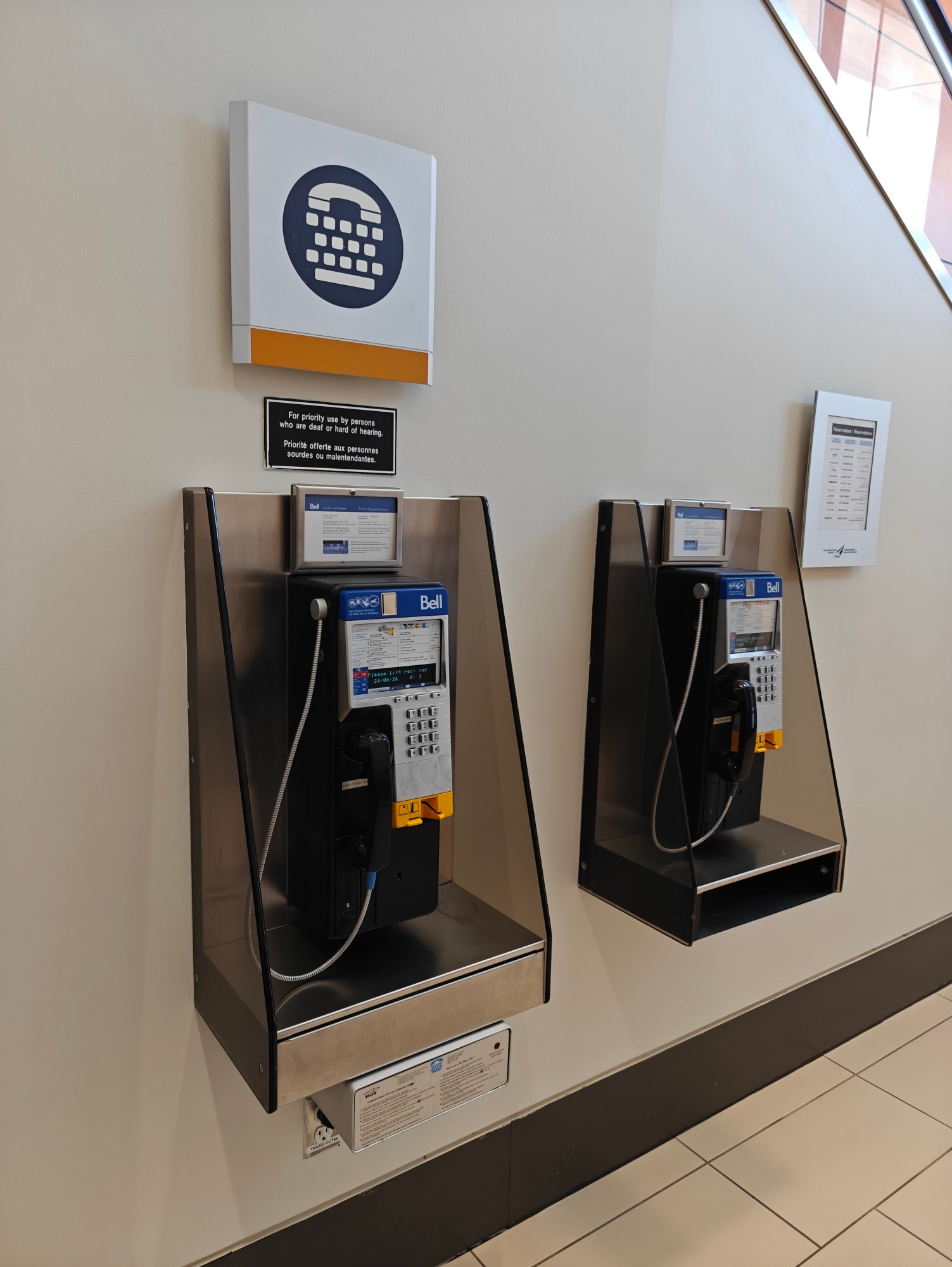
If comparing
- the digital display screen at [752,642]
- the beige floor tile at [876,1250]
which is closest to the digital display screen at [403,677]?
the digital display screen at [752,642]

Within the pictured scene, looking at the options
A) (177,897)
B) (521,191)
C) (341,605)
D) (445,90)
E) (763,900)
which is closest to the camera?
(341,605)

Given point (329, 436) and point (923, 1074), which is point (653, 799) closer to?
point (329, 436)

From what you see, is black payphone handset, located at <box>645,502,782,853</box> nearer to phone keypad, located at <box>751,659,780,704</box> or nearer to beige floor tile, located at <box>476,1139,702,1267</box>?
phone keypad, located at <box>751,659,780,704</box>

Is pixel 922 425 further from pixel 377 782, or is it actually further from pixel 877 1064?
pixel 377 782

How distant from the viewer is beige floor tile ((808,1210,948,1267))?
188cm

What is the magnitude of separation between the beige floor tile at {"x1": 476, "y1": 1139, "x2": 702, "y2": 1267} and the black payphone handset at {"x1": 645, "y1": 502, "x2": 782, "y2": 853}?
33.8 inches

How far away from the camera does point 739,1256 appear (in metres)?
1.88

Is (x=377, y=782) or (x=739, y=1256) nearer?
(x=377, y=782)

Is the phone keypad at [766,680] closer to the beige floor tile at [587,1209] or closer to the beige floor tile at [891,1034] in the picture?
the beige floor tile at [587,1209]

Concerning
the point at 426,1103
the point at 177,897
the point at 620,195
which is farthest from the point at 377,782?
the point at 620,195

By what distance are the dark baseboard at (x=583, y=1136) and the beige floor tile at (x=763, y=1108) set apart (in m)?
0.02

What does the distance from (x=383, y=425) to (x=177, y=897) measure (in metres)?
0.84

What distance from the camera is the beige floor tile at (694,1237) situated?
6.12ft

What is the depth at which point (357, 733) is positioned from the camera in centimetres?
133
